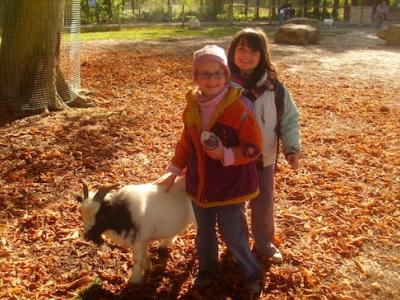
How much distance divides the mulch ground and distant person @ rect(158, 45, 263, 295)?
0.56 m

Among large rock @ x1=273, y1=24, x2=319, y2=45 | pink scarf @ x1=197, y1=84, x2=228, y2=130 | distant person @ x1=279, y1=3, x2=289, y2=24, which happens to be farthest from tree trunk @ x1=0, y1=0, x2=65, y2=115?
distant person @ x1=279, y1=3, x2=289, y2=24

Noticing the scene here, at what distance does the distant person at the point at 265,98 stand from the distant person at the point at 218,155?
21cm

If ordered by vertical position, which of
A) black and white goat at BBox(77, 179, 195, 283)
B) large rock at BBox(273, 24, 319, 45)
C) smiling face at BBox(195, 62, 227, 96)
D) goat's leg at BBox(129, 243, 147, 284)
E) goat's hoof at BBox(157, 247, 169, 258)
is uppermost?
large rock at BBox(273, 24, 319, 45)

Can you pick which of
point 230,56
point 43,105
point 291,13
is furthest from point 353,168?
point 291,13

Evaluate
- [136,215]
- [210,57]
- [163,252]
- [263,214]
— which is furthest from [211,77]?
[163,252]

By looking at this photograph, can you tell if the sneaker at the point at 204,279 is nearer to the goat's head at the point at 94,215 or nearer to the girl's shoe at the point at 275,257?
the girl's shoe at the point at 275,257

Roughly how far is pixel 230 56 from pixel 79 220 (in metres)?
2.38

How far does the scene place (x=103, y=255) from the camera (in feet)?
13.4

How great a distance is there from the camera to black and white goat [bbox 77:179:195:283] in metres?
3.36

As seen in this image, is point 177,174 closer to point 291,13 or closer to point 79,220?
point 79,220

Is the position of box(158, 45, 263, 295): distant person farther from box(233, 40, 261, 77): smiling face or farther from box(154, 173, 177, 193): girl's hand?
box(233, 40, 261, 77): smiling face

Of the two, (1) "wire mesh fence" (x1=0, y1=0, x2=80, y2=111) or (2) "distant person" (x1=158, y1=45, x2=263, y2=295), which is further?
(1) "wire mesh fence" (x1=0, y1=0, x2=80, y2=111)

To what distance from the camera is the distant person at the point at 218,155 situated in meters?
3.00

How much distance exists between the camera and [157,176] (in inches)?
228
